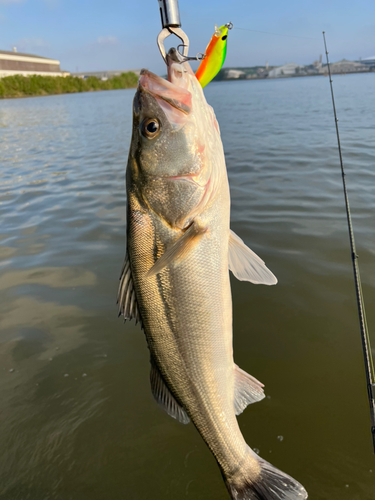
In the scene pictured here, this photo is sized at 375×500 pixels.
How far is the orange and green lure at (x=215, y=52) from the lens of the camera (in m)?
1.86

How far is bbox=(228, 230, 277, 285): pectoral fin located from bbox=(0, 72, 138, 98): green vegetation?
84514 mm

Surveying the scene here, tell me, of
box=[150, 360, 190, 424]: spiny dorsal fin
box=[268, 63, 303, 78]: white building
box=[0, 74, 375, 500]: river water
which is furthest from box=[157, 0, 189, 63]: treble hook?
box=[268, 63, 303, 78]: white building

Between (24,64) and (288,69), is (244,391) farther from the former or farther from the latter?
(24,64)

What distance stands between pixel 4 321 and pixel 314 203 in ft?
19.0

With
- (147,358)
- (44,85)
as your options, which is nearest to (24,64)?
(44,85)

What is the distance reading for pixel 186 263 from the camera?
189cm

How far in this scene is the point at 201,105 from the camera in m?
1.88

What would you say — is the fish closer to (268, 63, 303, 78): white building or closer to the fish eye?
the fish eye

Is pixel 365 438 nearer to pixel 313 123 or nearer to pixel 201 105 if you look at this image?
pixel 201 105

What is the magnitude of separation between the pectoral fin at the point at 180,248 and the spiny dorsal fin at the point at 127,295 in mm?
147

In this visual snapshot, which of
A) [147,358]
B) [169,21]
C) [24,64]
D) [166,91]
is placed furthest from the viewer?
[24,64]

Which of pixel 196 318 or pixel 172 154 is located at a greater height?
pixel 172 154

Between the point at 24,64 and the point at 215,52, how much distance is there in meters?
110

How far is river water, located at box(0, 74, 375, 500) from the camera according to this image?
2756 millimetres
